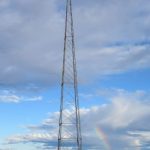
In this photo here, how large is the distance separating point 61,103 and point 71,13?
28.2 metres

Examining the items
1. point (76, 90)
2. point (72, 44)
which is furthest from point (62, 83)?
point (72, 44)

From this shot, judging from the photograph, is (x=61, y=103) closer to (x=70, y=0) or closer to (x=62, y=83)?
(x=62, y=83)

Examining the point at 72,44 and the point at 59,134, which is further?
the point at 72,44

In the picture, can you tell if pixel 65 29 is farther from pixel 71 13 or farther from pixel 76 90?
pixel 76 90

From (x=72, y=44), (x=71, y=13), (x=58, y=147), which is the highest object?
(x=71, y=13)

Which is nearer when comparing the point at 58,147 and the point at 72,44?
the point at 58,147

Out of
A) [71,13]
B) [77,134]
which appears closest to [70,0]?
[71,13]

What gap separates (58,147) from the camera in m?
121

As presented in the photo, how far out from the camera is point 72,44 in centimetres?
13175

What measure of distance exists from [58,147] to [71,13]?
133 ft

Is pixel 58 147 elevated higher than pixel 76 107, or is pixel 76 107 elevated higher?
pixel 76 107

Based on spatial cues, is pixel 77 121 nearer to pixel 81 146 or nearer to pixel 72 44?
pixel 81 146

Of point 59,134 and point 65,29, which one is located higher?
point 65,29

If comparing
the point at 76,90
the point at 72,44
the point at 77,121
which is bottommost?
the point at 77,121
